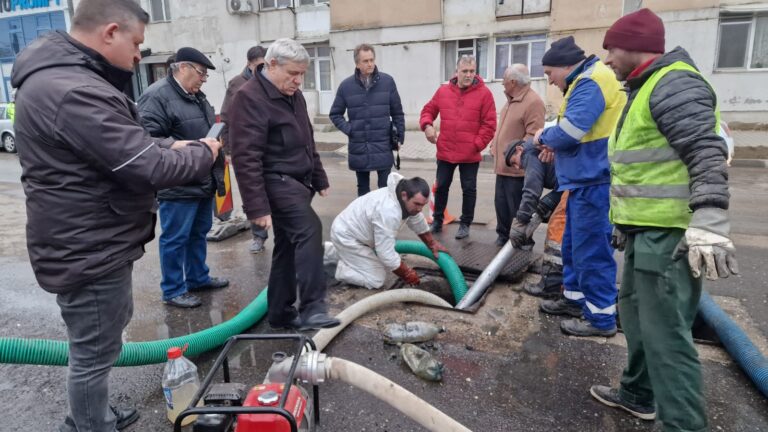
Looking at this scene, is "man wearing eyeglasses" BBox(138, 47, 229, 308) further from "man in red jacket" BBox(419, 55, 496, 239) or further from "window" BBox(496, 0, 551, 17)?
"window" BBox(496, 0, 551, 17)

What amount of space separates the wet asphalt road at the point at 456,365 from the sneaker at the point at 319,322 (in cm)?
13

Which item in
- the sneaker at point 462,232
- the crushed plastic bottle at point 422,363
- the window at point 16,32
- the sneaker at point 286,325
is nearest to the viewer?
the crushed plastic bottle at point 422,363

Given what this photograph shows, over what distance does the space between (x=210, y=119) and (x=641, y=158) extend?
3.16 meters

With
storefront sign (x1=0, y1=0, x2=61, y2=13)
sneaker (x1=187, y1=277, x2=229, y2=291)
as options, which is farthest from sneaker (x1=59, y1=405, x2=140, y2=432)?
storefront sign (x1=0, y1=0, x2=61, y2=13)

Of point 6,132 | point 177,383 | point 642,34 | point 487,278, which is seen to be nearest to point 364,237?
point 487,278

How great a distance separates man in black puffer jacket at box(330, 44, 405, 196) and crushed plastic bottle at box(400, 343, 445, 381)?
3032 millimetres

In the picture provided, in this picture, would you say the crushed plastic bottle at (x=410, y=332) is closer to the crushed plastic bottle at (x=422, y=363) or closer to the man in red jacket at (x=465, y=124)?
the crushed plastic bottle at (x=422, y=363)

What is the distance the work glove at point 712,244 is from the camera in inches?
76.6

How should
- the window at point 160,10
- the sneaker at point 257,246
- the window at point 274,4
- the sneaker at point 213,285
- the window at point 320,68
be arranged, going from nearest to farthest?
the sneaker at point 213,285 → the sneaker at point 257,246 → the window at point 320,68 → the window at point 274,4 → the window at point 160,10

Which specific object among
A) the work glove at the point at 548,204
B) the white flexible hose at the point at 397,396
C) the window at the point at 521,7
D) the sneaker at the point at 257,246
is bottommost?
the sneaker at the point at 257,246

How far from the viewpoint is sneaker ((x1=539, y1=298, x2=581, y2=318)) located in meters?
3.75

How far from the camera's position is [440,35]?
17.7 m

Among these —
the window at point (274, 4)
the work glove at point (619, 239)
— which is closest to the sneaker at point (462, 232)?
the work glove at point (619, 239)

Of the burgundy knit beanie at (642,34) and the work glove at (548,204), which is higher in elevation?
the burgundy knit beanie at (642,34)
